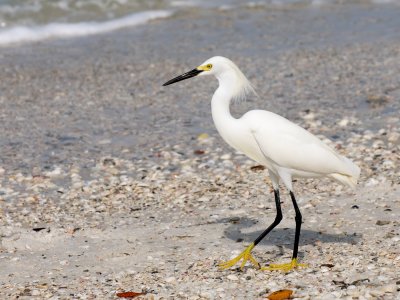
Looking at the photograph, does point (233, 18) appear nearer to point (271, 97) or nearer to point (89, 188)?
point (271, 97)

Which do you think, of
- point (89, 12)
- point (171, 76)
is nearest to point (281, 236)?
point (171, 76)

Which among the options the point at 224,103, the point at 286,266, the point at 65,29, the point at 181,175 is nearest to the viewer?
the point at 286,266

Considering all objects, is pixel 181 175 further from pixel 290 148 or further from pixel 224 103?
pixel 290 148

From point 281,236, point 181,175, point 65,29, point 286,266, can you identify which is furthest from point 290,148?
point 65,29

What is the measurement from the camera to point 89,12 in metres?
17.9

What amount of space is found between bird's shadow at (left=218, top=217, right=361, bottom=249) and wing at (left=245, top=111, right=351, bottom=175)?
558 millimetres

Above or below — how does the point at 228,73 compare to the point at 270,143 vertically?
above

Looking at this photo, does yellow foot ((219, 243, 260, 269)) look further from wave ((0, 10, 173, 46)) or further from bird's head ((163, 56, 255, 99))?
wave ((0, 10, 173, 46))

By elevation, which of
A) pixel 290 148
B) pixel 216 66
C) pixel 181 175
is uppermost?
pixel 216 66

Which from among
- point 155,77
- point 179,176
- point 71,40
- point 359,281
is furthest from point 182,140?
point 71,40

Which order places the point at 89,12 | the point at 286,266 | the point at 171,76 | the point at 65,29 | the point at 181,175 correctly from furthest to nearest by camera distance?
the point at 89,12, the point at 65,29, the point at 171,76, the point at 181,175, the point at 286,266

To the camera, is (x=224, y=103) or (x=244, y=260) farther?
(x=224, y=103)

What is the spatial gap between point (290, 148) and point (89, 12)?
1280 cm

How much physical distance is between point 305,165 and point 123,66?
23.8ft
